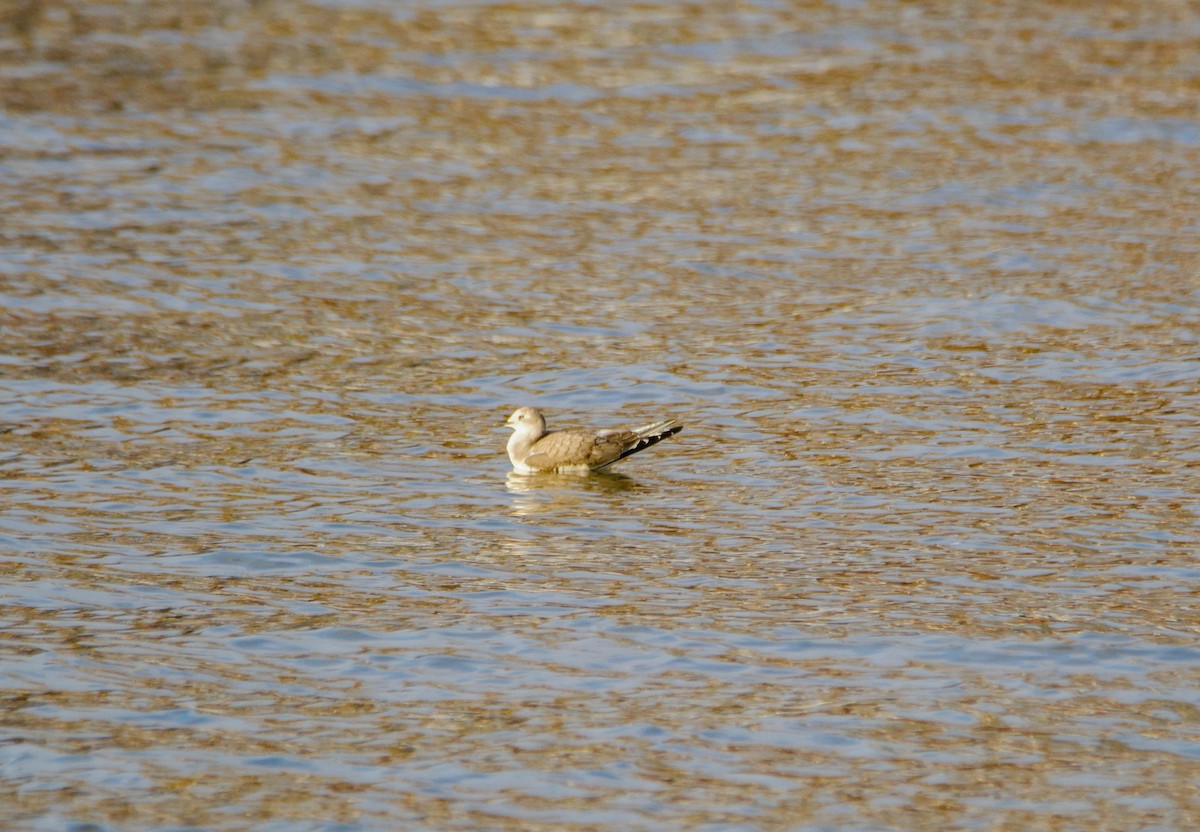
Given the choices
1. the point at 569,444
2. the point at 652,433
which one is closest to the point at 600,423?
the point at 569,444

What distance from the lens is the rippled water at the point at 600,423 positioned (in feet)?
25.1

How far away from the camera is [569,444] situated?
11.8m

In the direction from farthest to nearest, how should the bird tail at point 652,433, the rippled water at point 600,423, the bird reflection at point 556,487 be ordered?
1. the bird tail at point 652,433
2. the bird reflection at point 556,487
3. the rippled water at point 600,423

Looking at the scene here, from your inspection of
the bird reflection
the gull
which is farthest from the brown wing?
the bird reflection

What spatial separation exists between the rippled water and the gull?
5.8 inches

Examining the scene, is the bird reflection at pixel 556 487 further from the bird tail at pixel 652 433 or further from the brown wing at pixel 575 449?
the bird tail at pixel 652 433

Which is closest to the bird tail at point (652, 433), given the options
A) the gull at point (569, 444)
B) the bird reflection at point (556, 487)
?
the gull at point (569, 444)

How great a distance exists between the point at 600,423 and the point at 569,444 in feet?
3.57

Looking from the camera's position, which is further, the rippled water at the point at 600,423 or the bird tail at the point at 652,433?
the bird tail at the point at 652,433

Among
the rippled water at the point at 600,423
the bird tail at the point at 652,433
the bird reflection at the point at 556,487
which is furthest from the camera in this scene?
the bird tail at the point at 652,433

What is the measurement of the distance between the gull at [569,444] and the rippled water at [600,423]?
148 mm

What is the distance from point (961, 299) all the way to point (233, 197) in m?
7.64

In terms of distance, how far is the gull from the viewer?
461 inches

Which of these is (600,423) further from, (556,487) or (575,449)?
(556,487)
